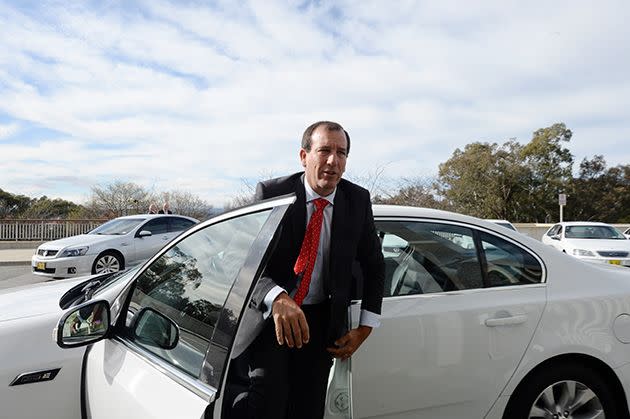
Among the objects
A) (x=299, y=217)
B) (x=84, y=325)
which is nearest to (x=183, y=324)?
(x=84, y=325)

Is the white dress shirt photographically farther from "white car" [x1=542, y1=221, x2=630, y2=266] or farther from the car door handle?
"white car" [x1=542, y1=221, x2=630, y2=266]

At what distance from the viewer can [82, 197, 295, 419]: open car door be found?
60.5 inches

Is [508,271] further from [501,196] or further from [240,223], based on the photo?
[501,196]

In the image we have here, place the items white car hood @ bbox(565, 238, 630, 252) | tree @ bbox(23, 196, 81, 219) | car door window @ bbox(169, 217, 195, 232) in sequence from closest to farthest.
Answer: car door window @ bbox(169, 217, 195, 232)
white car hood @ bbox(565, 238, 630, 252)
tree @ bbox(23, 196, 81, 219)

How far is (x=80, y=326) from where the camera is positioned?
2055mm

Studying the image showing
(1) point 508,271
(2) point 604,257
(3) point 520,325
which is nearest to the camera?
(3) point 520,325

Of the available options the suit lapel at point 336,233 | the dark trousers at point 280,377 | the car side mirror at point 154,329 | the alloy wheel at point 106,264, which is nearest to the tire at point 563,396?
the dark trousers at point 280,377

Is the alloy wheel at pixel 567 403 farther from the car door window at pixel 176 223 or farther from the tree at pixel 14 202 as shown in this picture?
the tree at pixel 14 202

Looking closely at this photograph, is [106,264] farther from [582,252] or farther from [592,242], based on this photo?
[592,242]

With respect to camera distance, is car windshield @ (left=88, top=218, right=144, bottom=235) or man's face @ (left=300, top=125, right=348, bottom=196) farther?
car windshield @ (left=88, top=218, right=144, bottom=235)

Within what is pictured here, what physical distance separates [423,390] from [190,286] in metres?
1.23

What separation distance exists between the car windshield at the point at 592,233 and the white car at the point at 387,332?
1226 centimetres

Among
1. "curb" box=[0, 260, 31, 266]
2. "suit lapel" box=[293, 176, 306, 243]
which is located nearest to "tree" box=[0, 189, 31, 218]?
"curb" box=[0, 260, 31, 266]

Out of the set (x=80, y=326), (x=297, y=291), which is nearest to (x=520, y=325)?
(x=297, y=291)
